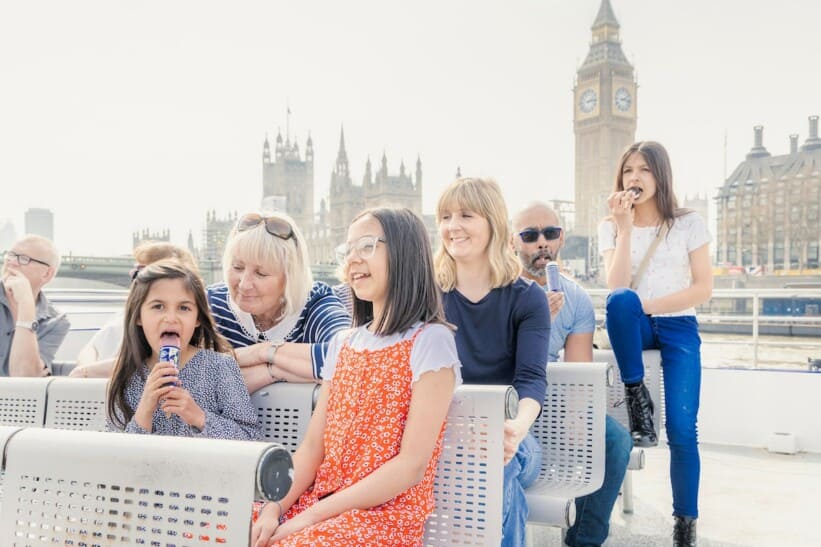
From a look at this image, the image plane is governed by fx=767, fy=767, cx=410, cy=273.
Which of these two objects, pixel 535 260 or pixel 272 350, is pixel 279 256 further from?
pixel 535 260

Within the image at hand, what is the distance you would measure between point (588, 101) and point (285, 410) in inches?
3601

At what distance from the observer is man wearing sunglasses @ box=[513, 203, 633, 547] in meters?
2.42

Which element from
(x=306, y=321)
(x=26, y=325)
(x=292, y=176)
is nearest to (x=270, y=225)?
(x=306, y=321)

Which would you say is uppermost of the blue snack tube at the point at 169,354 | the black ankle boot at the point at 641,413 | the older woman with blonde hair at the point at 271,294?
the older woman with blonde hair at the point at 271,294

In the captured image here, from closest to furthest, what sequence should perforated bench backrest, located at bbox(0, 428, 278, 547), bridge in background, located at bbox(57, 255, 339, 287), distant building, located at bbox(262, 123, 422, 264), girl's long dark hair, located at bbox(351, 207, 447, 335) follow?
perforated bench backrest, located at bbox(0, 428, 278, 547) → girl's long dark hair, located at bbox(351, 207, 447, 335) → bridge in background, located at bbox(57, 255, 339, 287) → distant building, located at bbox(262, 123, 422, 264)

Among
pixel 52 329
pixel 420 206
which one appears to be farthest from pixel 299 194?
pixel 52 329

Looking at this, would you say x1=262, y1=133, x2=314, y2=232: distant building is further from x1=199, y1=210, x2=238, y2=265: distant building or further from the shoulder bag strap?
the shoulder bag strap

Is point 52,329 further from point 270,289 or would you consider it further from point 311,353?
point 311,353

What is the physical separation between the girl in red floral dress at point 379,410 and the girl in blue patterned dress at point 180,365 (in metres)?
0.21

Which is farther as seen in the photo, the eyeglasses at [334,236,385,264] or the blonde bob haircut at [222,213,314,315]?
the blonde bob haircut at [222,213,314,315]

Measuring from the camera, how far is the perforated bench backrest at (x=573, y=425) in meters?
2.14

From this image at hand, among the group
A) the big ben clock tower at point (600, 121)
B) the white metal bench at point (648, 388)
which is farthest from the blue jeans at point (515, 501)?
the big ben clock tower at point (600, 121)

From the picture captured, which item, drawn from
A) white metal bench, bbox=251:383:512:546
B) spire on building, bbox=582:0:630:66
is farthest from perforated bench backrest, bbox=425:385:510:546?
spire on building, bbox=582:0:630:66

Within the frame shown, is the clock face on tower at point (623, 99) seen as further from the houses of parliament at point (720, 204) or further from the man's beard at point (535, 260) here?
the man's beard at point (535, 260)
